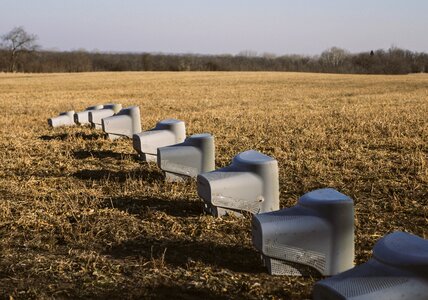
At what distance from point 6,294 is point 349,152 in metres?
6.59

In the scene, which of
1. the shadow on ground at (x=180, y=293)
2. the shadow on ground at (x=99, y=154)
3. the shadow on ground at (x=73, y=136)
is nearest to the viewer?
the shadow on ground at (x=180, y=293)

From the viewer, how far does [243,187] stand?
213 inches

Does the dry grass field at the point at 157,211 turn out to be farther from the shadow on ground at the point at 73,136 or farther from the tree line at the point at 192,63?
the tree line at the point at 192,63

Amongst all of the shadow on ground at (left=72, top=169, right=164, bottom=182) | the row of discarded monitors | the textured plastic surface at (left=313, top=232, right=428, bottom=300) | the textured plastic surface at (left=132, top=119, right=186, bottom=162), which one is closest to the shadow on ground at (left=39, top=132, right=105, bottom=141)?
the textured plastic surface at (left=132, top=119, right=186, bottom=162)

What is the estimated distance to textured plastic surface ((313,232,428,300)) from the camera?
2934mm

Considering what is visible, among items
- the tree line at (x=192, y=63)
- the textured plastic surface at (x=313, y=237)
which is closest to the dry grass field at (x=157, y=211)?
the textured plastic surface at (x=313, y=237)

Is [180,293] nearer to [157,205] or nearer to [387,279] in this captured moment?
[387,279]

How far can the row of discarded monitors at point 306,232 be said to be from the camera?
3.01 meters

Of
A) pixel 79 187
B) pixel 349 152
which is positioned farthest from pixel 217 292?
pixel 349 152

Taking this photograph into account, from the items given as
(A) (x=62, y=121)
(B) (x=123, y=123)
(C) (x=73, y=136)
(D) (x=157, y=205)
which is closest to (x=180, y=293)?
(D) (x=157, y=205)

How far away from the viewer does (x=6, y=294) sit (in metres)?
3.87

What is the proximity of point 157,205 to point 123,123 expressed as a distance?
16.5 feet

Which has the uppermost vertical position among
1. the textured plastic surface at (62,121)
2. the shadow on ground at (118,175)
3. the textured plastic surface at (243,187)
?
the textured plastic surface at (243,187)

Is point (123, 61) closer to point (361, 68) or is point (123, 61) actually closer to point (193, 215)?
point (361, 68)
